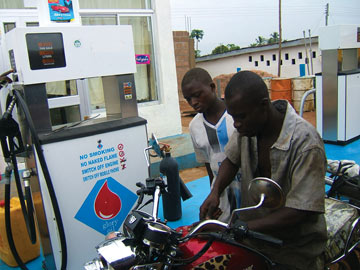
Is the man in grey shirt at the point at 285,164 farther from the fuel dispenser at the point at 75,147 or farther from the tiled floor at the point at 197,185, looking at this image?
the tiled floor at the point at 197,185

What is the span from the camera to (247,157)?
2094 mm

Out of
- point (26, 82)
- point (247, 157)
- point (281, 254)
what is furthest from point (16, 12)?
point (281, 254)

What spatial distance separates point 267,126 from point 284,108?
0.46 feet

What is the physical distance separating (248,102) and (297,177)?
0.44 m

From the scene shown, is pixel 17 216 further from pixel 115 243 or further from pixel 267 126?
pixel 267 126

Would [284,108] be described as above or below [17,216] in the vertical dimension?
above

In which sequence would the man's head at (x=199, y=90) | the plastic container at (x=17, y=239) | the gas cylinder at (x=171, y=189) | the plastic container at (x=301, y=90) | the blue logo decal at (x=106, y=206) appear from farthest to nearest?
the plastic container at (x=301, y=90), the gas cylinder at (x=171, y=189), the plastic container at (x=17, y=239), the blue logo decal at (x=106, y=206), the man's head at (x=199, y=90)

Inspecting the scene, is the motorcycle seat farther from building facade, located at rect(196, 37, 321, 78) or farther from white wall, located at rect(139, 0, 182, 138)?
building facade, located at rect(196, 37, 321, 78)

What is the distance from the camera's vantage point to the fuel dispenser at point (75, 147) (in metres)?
2.92

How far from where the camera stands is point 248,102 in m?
1.79

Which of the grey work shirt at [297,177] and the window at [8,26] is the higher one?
the window at [8,26]

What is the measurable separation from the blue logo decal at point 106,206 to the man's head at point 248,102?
5.96 ft

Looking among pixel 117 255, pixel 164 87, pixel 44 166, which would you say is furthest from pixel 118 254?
pixel 164 87

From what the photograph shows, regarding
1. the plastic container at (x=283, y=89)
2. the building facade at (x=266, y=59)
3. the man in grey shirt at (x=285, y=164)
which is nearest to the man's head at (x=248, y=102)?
the man in grey shirt at (x=285, y=164)
